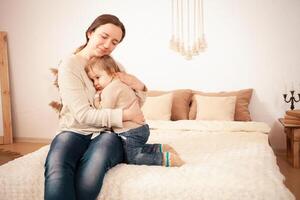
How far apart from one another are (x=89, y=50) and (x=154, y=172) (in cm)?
79

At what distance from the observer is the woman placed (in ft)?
4.25

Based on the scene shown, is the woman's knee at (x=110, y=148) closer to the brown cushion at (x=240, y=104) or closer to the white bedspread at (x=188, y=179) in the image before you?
the white bedspread at (x=188, y=179)

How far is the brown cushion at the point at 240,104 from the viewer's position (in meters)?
3.23

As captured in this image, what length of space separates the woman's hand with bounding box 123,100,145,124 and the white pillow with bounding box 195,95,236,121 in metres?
1.54

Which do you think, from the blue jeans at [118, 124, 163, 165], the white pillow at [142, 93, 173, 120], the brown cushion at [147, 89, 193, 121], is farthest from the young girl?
the brown cushion at [147, 89, 193, 121]

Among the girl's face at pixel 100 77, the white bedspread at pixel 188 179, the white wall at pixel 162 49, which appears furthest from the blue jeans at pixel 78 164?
the white wall at pixel 162 49

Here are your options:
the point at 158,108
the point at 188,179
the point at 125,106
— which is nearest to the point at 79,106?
the point at 125,106

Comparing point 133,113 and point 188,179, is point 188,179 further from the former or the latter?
point 133,113

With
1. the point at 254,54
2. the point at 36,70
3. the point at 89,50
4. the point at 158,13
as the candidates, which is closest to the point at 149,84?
the point at 158,13

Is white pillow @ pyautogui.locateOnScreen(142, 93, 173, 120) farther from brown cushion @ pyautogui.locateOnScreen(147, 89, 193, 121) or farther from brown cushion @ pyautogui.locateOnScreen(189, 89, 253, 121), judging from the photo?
brown cushion @ pyautogui.locateOnScreen(189, 89, 253, 121)

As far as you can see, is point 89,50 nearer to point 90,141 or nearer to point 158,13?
point 90,141

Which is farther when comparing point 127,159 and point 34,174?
point 127,159

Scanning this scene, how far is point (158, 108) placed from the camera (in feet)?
10.5

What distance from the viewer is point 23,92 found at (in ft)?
14.2
